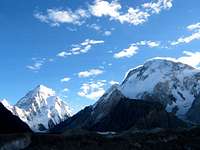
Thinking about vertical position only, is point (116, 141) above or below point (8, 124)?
below

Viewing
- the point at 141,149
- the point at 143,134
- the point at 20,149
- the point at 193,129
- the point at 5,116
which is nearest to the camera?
the point at 20,149

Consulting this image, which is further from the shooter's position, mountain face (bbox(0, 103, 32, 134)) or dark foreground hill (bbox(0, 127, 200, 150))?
mountain face (bbox(0, 103, 32, 134))

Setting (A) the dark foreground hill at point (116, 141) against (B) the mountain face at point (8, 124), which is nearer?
(A) the dark foreground hill at point (116, 141)

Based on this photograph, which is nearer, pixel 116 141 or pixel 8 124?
pixel 116 141

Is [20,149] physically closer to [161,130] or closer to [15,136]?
[15,136]

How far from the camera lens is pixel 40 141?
88562 millimetres

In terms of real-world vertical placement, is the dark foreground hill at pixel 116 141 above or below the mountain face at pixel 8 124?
below

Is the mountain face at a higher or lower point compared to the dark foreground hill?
higher

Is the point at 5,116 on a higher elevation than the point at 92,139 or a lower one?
higher

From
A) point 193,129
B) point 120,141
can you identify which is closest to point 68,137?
point 120,141

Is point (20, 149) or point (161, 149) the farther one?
point (161, 149)

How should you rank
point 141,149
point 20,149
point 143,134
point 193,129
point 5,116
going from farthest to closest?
point 5,116 → point 193,129 → point 143,134 → point 141,149 → point 20,149

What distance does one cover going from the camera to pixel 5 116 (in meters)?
158

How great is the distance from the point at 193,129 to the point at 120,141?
23.6 metres
